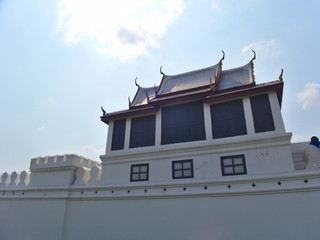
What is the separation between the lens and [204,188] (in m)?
8.20

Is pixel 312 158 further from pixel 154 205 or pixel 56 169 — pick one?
pixel 56 169

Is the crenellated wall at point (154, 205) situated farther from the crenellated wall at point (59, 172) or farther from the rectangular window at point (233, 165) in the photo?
the rectangular window at point (233, 165)

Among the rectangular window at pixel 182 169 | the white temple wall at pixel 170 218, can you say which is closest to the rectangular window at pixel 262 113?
the white temple wall at pixel 170 218

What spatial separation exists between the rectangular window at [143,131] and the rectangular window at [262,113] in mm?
4315

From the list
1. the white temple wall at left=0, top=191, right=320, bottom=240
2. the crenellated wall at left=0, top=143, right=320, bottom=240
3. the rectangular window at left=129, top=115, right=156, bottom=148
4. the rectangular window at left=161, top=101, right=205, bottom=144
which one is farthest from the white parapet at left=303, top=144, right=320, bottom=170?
the rectangular window at left=129, top=115, right=156, bottom=148

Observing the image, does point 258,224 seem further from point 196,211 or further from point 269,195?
point 196,211

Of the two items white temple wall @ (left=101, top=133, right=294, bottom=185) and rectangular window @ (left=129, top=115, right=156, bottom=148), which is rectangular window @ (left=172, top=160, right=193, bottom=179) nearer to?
white temple wall @ (left=101, top=133, right=294, bottom=185)

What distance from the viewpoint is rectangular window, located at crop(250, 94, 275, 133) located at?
8393mm

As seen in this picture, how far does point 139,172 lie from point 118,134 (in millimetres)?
2315

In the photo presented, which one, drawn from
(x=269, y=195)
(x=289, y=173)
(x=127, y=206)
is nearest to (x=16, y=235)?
(x=127, y=206)

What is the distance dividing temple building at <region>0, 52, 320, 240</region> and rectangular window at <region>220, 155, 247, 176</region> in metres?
0.04

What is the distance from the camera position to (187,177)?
8.84m

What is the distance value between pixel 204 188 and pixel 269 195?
84.6 inches

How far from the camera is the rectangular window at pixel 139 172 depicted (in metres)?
9.52
